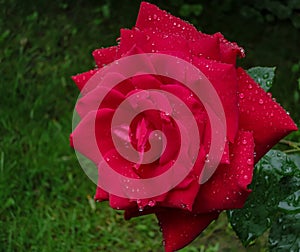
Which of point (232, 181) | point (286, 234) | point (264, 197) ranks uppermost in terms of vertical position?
point (232, 181)

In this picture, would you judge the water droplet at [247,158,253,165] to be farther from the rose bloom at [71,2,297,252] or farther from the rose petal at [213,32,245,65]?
the rose petal at [213,32,245,65]

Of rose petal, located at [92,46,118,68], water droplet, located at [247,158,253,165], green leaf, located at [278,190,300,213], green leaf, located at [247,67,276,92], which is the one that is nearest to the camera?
water droplet, located at [247,158,253,165]

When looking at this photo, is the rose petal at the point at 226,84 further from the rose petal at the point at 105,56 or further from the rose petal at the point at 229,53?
the rose petal at the point at 105,56

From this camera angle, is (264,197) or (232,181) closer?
(232,181)

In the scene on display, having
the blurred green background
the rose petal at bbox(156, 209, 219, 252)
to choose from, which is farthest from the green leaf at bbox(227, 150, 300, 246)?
the blurred green background

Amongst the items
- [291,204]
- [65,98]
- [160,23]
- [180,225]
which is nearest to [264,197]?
[291,204]

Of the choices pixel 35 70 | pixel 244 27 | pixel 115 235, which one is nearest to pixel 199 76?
pixel 115 235

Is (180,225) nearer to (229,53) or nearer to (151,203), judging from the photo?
(151,203)
